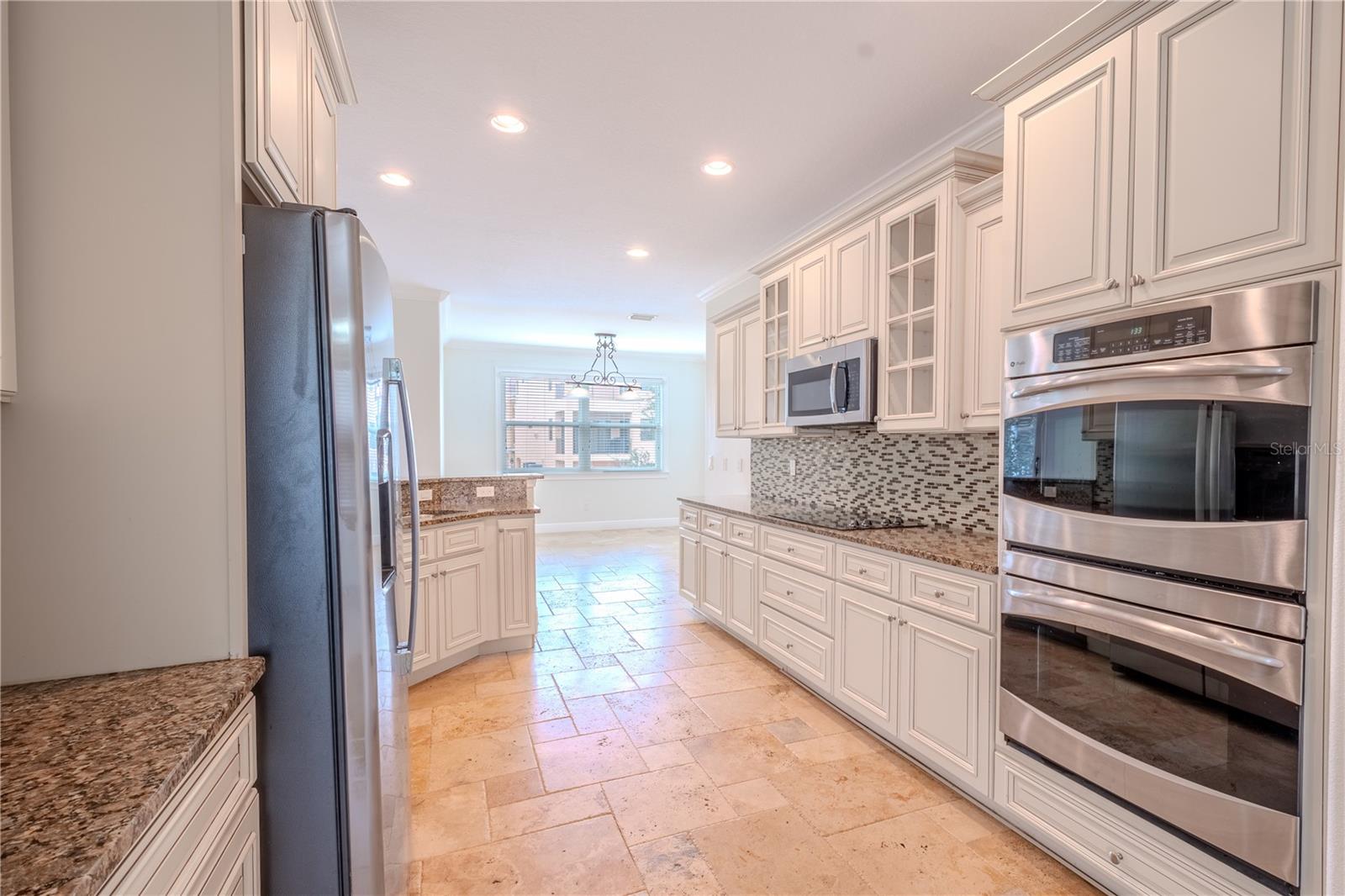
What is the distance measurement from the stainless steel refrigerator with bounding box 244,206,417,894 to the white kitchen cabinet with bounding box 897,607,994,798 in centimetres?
181

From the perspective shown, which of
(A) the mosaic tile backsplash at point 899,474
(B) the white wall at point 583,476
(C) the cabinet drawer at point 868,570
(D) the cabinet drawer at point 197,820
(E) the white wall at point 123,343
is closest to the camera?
(D) the cabinet drawer at point 197,820

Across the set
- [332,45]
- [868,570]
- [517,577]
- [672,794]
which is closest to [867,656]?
[868,570]

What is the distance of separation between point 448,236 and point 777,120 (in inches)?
93.7

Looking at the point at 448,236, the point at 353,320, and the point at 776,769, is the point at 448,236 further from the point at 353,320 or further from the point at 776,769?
the point at 776,769

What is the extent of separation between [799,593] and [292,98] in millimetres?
2711

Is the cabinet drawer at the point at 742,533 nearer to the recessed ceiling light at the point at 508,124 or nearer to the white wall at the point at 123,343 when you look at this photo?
the recessed ceiling light at the point at 508,124

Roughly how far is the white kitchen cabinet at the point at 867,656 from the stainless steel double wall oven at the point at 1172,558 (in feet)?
1.89

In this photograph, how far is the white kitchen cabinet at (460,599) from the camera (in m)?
3.23

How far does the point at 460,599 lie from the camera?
11.1 feet

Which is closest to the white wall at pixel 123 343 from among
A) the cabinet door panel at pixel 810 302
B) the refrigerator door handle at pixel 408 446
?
the refrigerator door handle at pixel 408 446

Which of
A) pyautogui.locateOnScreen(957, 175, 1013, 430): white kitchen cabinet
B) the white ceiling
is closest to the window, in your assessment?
the white ceiling

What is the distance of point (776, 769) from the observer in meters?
2.37

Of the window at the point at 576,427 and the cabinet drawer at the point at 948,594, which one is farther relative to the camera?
the window at the point at 576,427

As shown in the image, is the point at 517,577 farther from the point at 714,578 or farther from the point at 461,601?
the point at 714,578
